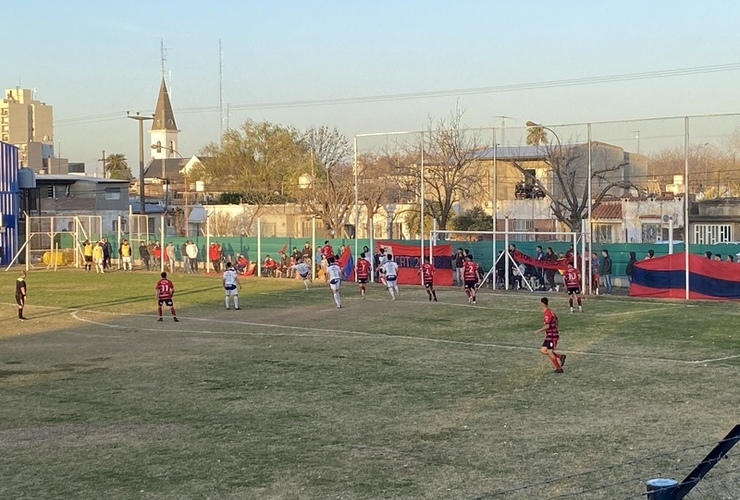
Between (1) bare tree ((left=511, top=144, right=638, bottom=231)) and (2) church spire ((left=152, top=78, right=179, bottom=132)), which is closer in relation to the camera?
(1) bare tree ((left=511, top=144, right=638, bottom=231))

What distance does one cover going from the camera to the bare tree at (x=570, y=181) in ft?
122

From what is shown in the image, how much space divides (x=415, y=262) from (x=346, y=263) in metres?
4.10

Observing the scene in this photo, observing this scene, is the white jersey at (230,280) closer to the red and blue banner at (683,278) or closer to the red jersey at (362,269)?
the red jersey at (362,269)

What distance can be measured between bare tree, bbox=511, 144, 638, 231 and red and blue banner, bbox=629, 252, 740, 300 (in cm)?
400

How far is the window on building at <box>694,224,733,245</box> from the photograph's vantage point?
3987 centimetres

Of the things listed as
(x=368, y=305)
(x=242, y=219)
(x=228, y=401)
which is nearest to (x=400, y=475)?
(x=228, y=401)

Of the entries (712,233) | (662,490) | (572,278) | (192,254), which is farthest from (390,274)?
(662,490)

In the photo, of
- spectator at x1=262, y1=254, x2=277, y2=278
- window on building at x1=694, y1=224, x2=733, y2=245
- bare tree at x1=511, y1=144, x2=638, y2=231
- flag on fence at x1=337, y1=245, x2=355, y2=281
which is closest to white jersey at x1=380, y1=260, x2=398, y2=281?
bare tree at x1=511, y1=144, x2=638, y2=231

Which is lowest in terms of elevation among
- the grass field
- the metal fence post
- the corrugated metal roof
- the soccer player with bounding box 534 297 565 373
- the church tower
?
the grass field

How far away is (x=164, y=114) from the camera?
156m

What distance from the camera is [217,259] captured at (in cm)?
4906

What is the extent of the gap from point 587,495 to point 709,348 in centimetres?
1257

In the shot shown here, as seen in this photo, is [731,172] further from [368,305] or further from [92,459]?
[92,459]

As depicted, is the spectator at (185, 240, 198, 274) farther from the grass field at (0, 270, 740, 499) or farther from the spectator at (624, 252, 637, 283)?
the spectator at (624, 252, 637, 283)
